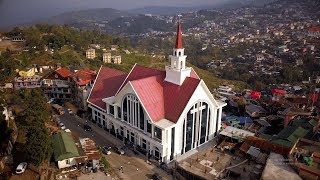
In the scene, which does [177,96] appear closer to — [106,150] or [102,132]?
[106,150]

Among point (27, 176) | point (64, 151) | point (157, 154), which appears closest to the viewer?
point (27, 176)

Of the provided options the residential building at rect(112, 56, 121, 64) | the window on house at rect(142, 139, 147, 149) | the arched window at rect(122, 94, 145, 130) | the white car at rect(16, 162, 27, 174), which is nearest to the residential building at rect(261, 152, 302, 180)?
the window on house at rect(142, 139, 147, 149)

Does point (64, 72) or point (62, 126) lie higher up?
point (64, 72)

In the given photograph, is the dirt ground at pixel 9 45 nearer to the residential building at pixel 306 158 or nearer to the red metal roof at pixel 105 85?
the red metal roof at pixel 105 85

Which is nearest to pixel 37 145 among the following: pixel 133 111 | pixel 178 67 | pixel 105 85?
pixel 133 111

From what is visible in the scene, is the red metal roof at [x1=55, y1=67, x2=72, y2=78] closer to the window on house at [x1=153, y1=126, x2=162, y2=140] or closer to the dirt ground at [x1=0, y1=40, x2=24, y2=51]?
the window on house at [x1=153, y1=126, x2=162, y2=140]

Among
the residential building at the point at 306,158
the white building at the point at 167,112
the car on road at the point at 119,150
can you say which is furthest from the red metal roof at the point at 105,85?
the residential building at the point at 306,158
